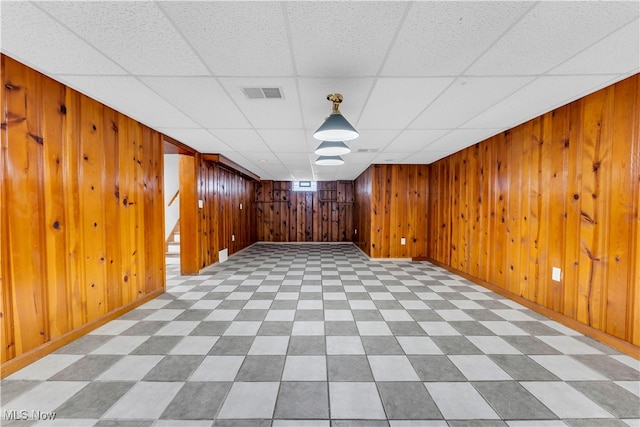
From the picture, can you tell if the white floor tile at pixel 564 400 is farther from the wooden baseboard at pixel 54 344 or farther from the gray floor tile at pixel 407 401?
the wooden baseboard at pixel 54 344

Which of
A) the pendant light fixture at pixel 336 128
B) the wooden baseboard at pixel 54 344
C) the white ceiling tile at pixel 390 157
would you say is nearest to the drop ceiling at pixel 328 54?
the pendant light fixture at pixel 336 128

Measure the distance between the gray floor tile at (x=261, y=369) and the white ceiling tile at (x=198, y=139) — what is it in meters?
3.26

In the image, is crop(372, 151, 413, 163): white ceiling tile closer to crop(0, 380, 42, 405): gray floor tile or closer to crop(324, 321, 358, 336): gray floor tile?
crop(324, 321, 358, 336): gray floor tile

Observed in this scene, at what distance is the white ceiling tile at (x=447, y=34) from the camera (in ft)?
4.96

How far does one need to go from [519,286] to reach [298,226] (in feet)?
26.3

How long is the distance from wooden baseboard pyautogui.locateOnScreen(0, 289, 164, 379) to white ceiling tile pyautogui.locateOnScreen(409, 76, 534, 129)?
4.39 m

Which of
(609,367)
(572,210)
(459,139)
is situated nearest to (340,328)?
(609,367)

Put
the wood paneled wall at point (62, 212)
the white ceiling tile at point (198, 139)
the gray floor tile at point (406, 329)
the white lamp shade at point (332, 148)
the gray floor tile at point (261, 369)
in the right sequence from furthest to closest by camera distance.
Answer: the white ceiling tile at point (198, 139), the white lamp shade at point (332, 148), the gray floor tile at point (406, 329), the wood paneled wall at point (62, 212), the gray floor tile at point (261, 369)

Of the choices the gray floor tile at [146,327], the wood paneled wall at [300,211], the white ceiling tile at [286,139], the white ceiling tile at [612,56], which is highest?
the white ceiling tile at [612,56]

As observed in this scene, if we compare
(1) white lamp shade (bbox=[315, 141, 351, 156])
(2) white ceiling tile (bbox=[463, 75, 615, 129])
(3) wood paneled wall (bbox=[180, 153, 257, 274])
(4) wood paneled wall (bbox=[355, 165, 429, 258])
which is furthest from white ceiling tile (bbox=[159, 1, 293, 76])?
(4) wood paneled wall (bbox=[355, 165, 429, 258])

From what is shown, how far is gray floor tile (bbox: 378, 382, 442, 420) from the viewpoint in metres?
1.54

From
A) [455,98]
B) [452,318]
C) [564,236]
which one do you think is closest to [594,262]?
[564,236]

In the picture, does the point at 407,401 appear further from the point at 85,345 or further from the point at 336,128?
the point at 85,345

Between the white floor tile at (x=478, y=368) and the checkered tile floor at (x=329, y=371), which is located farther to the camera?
the white floor tile at (x=478, y=368)
